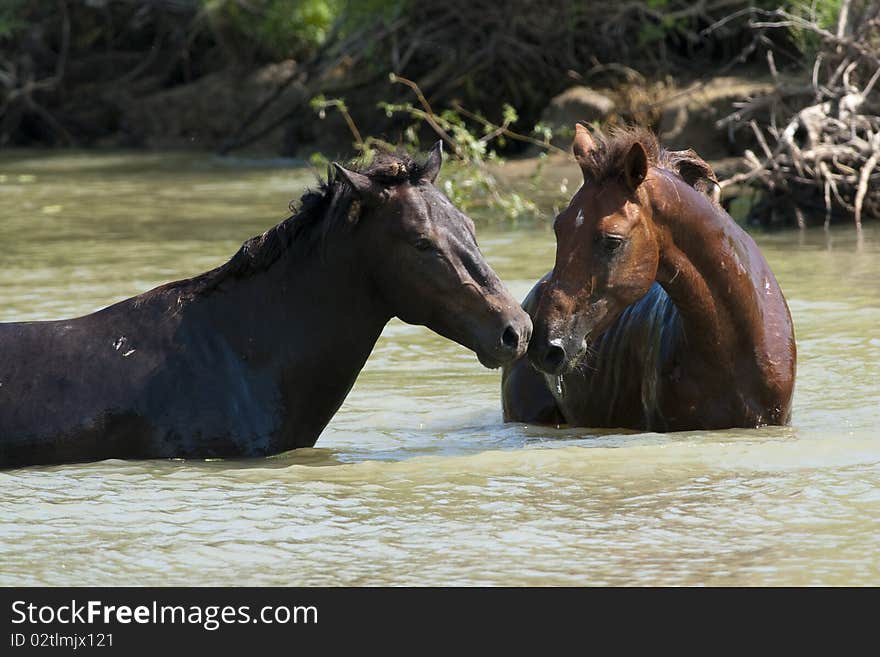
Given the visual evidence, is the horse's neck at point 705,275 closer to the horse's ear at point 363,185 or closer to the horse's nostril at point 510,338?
the horse's nostril at point 510,338

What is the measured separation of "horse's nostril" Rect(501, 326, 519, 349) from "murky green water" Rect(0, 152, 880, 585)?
54cm

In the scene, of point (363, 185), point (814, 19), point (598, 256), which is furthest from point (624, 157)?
point (814, 19)

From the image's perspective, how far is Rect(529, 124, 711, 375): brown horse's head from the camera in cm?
638

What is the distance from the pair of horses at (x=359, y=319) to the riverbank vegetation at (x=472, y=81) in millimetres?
4226

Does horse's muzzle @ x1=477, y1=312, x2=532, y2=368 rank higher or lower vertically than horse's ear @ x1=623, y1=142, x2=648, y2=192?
lower

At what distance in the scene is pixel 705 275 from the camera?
6.62 meters

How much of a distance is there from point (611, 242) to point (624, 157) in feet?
1.12

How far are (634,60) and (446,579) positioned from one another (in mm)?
14537

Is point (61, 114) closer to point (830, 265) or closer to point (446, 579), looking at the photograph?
point (830, 265)

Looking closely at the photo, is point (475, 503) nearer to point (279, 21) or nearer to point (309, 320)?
point (309, 320)

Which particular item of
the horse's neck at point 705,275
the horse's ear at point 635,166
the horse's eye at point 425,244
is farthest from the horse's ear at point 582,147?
the horse's eye at point 425,244

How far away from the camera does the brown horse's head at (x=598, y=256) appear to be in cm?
638

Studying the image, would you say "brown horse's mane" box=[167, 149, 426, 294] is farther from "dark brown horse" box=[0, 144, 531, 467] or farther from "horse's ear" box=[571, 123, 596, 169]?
"horse's ear" box=[571, 123, 596, 169]

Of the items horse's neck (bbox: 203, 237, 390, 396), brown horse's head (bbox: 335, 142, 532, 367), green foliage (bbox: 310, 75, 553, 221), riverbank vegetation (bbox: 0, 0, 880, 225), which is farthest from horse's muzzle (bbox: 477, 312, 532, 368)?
green foliage (bbox: 310, 75, 553, 221)
